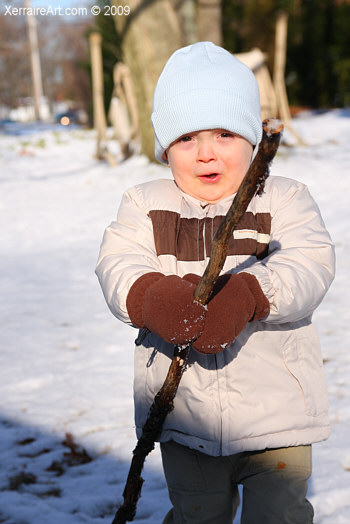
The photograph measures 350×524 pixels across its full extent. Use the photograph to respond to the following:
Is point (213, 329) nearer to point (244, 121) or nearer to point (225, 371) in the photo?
point (225, 371)

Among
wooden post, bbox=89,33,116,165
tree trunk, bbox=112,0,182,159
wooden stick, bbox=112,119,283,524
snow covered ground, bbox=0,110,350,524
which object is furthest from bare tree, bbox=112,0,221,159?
wooden stick, bbox=112,119,283,524

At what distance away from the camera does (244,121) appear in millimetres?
1693

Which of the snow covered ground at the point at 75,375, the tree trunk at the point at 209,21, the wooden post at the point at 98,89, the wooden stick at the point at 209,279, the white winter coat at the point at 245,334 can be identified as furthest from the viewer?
the tree trunk at the point at 209,21

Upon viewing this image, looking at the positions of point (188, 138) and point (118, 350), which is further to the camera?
point (118, 350)

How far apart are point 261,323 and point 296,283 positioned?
0.20 metres

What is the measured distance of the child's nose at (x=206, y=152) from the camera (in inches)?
66.8

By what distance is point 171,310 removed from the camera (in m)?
1.37

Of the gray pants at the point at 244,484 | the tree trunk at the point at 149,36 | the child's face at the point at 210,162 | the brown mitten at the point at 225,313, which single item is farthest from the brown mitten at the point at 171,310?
the tree trunk at the point at 149,36

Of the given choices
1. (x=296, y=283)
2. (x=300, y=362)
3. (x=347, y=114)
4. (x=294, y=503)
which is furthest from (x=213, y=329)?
(x=347, y=114)

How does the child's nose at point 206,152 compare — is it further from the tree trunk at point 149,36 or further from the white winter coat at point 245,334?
the tree trunk at point 149,36

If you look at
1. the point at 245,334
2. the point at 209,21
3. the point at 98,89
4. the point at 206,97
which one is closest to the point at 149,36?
the point at 98,89

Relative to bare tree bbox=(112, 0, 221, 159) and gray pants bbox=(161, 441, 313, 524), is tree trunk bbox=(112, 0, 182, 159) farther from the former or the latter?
gray pants bbox=(161, 441, 313, 524)

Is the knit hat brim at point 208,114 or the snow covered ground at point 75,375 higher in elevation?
the knit hat brim at point 208,114

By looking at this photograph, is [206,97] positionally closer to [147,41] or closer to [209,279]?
[209,279]
